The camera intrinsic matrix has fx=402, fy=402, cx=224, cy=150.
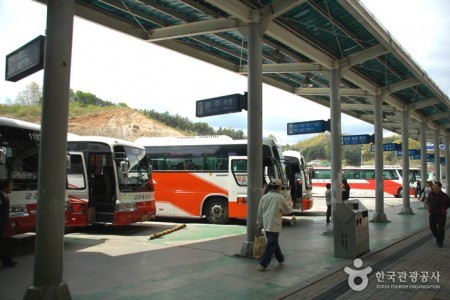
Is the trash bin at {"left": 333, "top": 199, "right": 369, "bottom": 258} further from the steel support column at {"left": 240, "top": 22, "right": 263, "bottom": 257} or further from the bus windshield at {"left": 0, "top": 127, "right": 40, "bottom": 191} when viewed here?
the bus windshield at {"left": 0, "top": 127, "right": 40, "bottom": 191}

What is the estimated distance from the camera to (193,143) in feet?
50.3

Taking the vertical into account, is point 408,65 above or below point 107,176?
above

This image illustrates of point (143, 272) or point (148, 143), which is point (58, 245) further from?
point (148, 143)

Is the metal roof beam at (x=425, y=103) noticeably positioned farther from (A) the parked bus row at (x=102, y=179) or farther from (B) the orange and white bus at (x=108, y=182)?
(B) the orange and white bus at (x=108, y=182)

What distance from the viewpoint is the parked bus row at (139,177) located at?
336 inches

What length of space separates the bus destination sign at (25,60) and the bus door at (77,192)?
5408 mm

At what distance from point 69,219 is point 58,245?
19.4 ft

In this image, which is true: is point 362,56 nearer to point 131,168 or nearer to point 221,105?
point 221,105

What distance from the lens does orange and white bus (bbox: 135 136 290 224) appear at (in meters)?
14.0

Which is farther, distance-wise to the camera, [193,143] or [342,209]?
[193,143]

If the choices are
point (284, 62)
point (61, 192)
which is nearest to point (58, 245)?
point (61, 192)

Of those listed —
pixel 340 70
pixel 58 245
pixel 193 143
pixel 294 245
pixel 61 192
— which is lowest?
pixel 294 245

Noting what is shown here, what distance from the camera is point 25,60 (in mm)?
5102

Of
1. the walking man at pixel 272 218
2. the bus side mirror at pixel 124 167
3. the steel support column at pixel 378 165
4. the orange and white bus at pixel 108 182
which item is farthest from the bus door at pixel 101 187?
the steel support column at pixel 378 165
